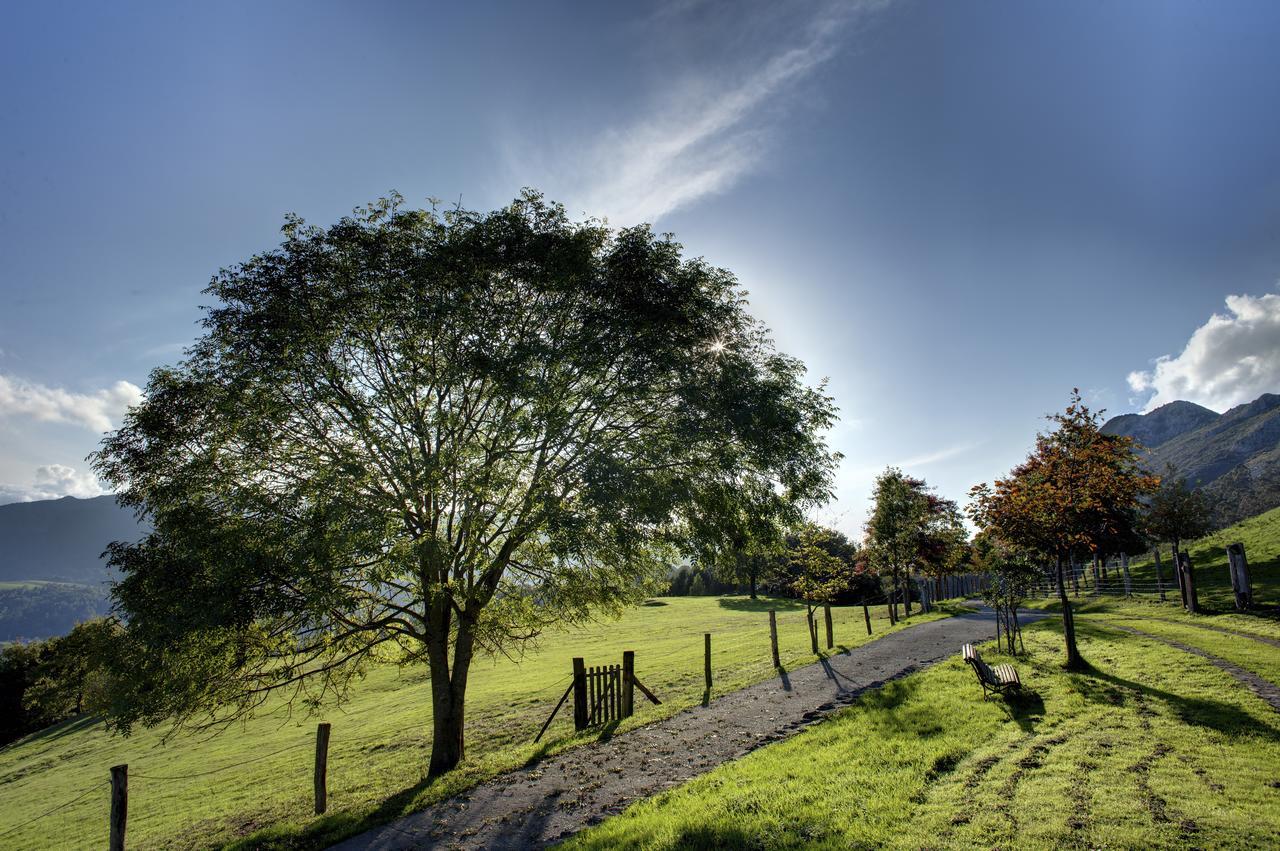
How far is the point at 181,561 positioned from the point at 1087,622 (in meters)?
34.9

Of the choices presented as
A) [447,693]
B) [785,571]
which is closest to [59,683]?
[447,693]

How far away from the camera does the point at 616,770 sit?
40.2 feet

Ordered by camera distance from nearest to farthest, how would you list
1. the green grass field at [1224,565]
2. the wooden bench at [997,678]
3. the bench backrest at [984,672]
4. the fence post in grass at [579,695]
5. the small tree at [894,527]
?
the wooden bench at [997,678] → the bench backrest at [984,672] → the fence post in grass at [579,695] → the green grass field at [1224,565] → the small tree at [894,527]

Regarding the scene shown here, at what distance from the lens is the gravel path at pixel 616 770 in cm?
1027

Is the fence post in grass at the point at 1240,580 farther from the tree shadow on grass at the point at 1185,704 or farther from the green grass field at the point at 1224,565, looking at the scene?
the tree shadow on grass at the point at 1185,704

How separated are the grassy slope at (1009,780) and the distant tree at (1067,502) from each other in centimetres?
460

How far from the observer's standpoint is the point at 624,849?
8.22 m

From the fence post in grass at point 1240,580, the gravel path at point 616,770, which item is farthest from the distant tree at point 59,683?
the fence post in grass at point 1240,580

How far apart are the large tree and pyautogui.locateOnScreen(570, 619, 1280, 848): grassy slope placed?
585cm

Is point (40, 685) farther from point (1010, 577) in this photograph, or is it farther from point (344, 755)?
point (1010, 577)

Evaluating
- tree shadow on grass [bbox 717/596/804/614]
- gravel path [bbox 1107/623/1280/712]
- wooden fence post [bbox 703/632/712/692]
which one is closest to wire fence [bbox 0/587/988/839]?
wooden fence post [bbox 703/632/712/692]

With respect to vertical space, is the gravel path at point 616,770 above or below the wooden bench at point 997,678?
below

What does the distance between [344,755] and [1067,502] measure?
26.5m

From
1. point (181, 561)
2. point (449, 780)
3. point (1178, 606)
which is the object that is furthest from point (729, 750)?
point (1178, 606)
